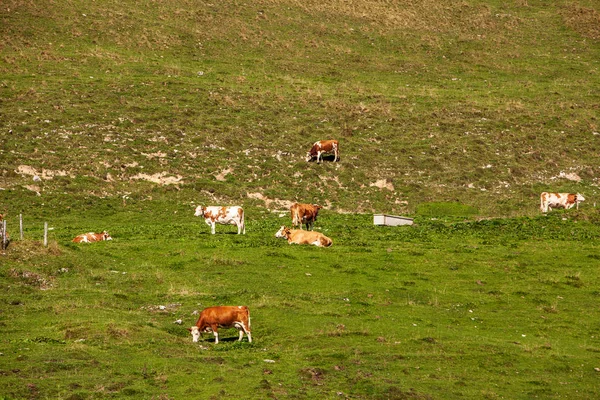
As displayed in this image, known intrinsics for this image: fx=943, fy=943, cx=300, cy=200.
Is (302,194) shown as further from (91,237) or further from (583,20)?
(583,20)

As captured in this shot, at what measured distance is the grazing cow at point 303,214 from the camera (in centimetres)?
4725

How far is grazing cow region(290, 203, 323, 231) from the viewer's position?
47.2 meters

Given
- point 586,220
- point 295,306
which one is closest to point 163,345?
point 295,306

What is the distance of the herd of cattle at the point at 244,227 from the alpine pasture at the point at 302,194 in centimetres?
79

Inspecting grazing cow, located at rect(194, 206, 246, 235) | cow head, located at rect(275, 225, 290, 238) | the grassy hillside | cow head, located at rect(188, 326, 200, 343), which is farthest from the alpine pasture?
grazing cow, located at rect(194, 206, 246, 235)

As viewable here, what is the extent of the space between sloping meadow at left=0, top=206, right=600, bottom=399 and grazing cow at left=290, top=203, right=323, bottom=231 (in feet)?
4.79

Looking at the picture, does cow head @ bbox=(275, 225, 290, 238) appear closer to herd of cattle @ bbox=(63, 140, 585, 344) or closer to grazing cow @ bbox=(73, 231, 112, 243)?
herd of cattle @ bbox=(63, 140, 585, 344)

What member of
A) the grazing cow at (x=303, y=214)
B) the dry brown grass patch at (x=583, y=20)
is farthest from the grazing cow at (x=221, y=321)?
the dry brown grass patch at (x=583, y=20)

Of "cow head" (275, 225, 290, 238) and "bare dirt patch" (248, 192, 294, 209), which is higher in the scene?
"bare dirt patch" (248, 192, 294, 209)

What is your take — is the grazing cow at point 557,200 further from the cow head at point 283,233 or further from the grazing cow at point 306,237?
the cow head at point 283,233

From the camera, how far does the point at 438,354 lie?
94.3ft

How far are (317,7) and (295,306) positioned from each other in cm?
7036

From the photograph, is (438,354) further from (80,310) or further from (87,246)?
(87,246)

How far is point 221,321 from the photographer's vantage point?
95.3 feet
